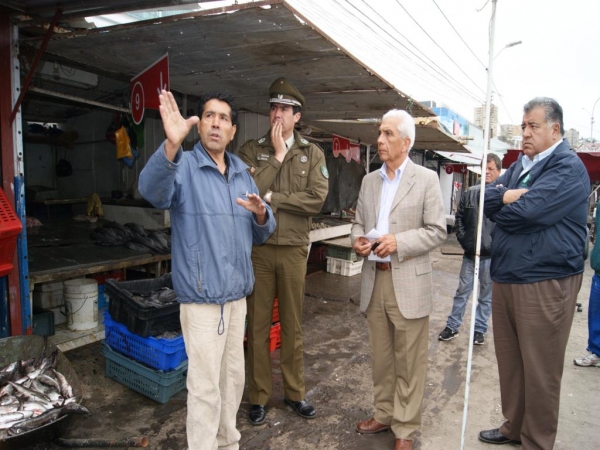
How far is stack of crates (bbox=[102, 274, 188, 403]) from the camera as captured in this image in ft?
11.2

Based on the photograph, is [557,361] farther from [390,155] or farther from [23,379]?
[23,379]

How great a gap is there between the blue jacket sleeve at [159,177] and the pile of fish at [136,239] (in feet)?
12.6

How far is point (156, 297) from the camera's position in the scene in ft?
13.1

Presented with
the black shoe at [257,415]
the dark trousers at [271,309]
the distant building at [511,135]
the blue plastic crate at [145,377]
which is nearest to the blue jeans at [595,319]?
the dark trousers at [271,309]

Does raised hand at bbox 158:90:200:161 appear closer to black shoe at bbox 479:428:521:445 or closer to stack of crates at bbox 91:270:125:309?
black shoe at bbox 479:428:521:445

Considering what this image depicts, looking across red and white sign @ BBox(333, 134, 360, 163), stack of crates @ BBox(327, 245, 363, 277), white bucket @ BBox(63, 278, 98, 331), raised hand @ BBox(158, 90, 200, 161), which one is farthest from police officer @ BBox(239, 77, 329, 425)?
red and white sign @ BBox(333, 134, 360, 163)

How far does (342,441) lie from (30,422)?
2.09 metres

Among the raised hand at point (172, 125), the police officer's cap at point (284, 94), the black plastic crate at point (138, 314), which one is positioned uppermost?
the police officer's cap at point (284, 94)

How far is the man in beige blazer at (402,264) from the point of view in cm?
284

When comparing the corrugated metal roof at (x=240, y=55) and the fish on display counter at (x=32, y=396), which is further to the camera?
the corrugated metal roof at (x=240, y=55)

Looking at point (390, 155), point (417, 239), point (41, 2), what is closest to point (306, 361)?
point (417, 239)

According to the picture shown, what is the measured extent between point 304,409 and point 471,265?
2.94 m

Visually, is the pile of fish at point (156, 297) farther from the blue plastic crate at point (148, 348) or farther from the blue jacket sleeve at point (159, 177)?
the blue jacket sleeve at point (159, 177)

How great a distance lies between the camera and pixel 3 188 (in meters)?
3.30
